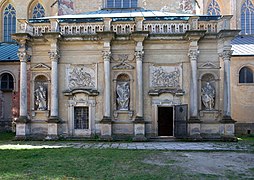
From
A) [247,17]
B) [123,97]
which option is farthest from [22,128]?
[247,17]

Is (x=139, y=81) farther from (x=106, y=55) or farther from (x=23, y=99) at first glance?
(x=23, y=99)

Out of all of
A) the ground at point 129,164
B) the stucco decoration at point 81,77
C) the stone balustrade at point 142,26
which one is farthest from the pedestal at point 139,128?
the stone balustrade at point 142,26

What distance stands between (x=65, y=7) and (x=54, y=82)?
8.38m

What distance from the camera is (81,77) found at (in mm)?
18750

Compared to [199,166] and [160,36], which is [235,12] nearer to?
[160,36]

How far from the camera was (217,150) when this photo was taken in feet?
44.5

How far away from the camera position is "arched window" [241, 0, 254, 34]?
29.4 meters

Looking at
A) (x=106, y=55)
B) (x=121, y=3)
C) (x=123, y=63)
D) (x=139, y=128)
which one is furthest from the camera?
(x=121, y=3)

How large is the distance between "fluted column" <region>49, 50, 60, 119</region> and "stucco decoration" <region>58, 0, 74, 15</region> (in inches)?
260

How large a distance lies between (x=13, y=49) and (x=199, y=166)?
23306mm

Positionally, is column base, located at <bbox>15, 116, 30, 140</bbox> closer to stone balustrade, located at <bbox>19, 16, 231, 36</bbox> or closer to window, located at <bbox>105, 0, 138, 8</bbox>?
stone balustrade, located at <bbox>19, 16, 231, 36</bbox>

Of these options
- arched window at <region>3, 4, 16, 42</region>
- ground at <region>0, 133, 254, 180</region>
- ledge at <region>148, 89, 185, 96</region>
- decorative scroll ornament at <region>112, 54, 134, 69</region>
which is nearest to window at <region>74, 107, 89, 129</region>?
decorative scroll ornament at <region>112, 54, 134, 69</region>

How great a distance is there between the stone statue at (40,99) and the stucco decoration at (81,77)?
179 centimetres

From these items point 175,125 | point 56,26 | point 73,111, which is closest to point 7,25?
point 56,26
